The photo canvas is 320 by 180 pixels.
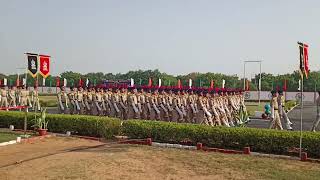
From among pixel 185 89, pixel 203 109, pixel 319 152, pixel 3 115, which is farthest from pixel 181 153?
pixel 3 115

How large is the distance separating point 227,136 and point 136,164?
3.42 metres

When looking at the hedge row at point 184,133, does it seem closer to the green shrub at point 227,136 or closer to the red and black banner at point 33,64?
the green shrub at point 227,136

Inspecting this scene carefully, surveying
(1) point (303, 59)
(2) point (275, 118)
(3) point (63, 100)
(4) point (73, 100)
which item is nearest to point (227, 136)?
(1) point (303, 59)

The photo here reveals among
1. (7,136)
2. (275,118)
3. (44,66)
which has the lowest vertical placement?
(7,136)

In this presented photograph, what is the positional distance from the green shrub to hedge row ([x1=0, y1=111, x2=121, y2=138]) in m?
0.60

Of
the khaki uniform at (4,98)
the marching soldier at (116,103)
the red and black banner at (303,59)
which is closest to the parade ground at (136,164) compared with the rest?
the red and black banner at (303,59)

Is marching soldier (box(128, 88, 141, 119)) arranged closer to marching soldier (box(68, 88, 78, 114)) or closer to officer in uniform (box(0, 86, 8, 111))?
marching soldier (box(68, 88, 78, 114))

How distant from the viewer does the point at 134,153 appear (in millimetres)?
10500

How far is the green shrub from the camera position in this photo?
10550 millimetres

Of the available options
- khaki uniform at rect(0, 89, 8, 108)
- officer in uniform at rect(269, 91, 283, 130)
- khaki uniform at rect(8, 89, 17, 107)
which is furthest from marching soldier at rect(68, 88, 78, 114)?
officer in uniform at rect(269, 91, 283, 130)

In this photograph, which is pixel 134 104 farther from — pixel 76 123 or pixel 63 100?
pixel 63 100

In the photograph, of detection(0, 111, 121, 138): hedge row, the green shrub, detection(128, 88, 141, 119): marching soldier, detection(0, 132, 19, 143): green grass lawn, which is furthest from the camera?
detection(128, 88, 141, 119): marching soldier

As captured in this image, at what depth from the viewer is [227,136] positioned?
11.5 m

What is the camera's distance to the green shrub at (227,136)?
10.6 metres
